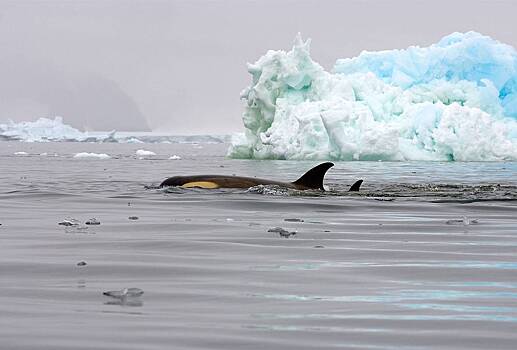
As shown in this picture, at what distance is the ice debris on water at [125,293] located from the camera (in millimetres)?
4360

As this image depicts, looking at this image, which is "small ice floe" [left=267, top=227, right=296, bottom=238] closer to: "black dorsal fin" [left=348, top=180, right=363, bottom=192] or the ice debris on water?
the ice debris on water

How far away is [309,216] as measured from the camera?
9859 millimetres

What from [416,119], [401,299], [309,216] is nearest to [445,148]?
[416,119]

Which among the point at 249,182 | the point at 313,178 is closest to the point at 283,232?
the point at 249,182

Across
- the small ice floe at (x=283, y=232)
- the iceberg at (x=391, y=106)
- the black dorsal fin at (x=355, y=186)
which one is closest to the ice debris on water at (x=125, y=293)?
the small ice floe at (x=283, y=232)

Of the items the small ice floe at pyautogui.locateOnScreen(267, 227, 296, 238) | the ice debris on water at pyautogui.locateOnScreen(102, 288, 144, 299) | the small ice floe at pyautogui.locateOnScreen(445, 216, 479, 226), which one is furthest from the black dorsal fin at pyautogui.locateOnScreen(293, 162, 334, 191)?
the ice debris on water at pyautogui.locateOnScreen(102, 288, 144, 299)

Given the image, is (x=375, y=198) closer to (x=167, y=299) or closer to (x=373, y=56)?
(x=167, y=299)

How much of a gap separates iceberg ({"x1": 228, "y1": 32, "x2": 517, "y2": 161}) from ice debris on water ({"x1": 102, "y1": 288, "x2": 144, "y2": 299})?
31.5 metres

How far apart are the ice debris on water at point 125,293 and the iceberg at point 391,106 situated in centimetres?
3148

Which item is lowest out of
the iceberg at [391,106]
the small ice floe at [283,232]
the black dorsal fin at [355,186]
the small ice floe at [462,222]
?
the small ice floe at [283,232]

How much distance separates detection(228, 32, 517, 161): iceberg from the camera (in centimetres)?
3734

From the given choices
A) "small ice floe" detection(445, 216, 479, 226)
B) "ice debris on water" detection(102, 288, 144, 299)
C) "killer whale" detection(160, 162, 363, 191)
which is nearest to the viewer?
"ice debris on water" detection(102, 288, 144, 299)

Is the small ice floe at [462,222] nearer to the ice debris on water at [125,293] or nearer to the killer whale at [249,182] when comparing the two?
the killer whale at [249,182]

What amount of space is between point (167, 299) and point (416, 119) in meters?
34.8
